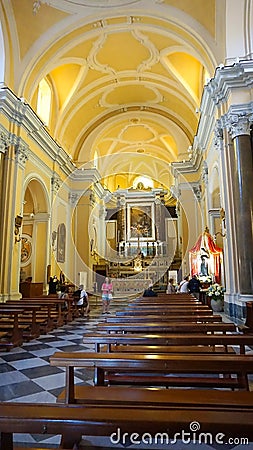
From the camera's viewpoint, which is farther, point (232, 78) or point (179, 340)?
point (232, 78)

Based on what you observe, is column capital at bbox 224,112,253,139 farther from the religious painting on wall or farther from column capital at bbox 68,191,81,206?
the religious painting on wall

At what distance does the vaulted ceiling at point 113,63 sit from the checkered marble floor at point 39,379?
277 inches

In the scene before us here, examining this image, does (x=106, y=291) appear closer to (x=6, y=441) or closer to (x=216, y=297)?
(x=216, y=297)

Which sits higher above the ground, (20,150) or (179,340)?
(20,150)

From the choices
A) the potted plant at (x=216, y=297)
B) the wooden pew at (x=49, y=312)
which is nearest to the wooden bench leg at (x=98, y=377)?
the wooden pew at (x=49, y=312)

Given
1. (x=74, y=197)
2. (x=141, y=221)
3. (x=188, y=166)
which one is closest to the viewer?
(x=188, y=166)

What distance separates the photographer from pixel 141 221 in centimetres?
Answer: 2048

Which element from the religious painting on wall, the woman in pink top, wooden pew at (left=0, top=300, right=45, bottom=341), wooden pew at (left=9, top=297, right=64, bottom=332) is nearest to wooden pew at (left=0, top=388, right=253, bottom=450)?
wooden pew at (left=0, top=300, right=45, bottom=341)

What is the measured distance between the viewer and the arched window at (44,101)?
36.2 feet

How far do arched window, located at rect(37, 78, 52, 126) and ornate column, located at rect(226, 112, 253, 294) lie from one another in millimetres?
6830

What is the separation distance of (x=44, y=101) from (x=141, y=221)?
1072cm

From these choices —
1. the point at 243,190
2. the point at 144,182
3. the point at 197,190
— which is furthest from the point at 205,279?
the point at 144,182

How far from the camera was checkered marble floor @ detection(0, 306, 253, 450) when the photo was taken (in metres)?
1.90

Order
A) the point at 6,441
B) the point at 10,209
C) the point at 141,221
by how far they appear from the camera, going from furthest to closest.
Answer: the point at 141,221
the point at 10,209
the point at 6,441
